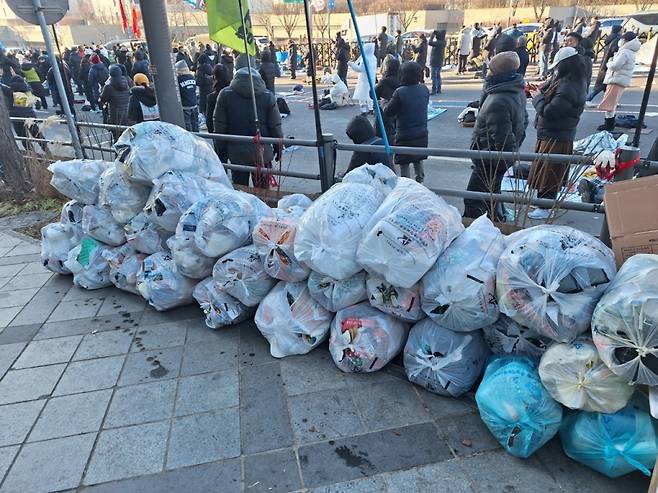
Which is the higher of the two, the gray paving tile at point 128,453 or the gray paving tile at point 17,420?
the gray paving tile at point 128,453

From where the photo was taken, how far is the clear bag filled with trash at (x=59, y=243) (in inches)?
170

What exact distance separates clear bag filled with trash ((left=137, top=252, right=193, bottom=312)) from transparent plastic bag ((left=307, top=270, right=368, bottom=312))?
1.22 meters

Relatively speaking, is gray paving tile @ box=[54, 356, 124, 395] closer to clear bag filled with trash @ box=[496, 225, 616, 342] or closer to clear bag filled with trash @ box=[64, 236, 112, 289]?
clear bag filled with trash @ box=[64, 236, 112, 289]

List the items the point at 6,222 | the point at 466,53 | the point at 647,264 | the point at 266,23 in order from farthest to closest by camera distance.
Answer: the point at 266,23 < the point at 466,53 < the point at 6,222 < the point at 647,264

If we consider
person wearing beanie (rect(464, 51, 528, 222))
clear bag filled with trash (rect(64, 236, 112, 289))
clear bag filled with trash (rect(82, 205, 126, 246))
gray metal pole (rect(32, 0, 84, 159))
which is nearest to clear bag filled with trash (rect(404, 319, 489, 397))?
person wearing beanie (rect(464, 51, 528, 222))

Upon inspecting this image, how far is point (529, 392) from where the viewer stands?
2150 mm

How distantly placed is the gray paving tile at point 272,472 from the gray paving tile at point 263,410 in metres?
0.05

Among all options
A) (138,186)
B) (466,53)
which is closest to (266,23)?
(466,53)

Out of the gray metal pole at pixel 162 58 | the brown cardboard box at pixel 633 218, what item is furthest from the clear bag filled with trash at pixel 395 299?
the gray metal pole at pixel 162 58

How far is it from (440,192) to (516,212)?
0.63 metres

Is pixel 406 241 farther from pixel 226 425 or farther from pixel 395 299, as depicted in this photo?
pixel 226 425

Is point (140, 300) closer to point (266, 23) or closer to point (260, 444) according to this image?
point (260, 444)

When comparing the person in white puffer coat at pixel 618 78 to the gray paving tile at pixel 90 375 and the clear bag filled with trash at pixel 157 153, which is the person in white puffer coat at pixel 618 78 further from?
the gray paving tile at pixel 90 375

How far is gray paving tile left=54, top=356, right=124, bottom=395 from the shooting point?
287 cm
